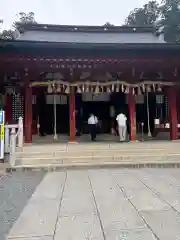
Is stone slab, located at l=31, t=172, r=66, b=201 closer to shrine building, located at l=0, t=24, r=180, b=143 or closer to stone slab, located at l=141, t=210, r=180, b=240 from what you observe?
stone slab, located at l=141, t=210, r=180, b=240

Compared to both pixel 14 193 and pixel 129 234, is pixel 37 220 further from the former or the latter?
pixel 14 193

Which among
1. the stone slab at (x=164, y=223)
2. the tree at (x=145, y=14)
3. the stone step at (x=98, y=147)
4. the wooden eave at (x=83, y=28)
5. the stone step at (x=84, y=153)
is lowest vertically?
the stone slab at (x=164, y=223)

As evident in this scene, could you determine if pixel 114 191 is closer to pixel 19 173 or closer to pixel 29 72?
pixel 19 173

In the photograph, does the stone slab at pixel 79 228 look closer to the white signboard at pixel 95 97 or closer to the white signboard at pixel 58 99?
the white signboard at pixel 58 99

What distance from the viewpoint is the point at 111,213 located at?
471 centimetres

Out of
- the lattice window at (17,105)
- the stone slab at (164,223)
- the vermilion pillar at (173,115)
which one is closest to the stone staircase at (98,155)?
the vermilion pillar at (173,115)

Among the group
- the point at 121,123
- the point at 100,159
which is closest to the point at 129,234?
the point at 100,159

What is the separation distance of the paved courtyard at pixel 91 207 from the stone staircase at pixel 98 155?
1551 mm

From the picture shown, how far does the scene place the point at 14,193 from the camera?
6316 mm

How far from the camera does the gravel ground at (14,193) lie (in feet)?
14.8

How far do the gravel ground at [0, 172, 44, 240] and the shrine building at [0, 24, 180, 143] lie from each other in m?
4.30

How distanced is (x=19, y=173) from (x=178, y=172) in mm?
4997

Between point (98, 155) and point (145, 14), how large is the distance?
49.9m

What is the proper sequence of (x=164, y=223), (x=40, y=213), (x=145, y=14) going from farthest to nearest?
(x=145, y=14) < (x=40, y=213) < (x=164, y=223)
